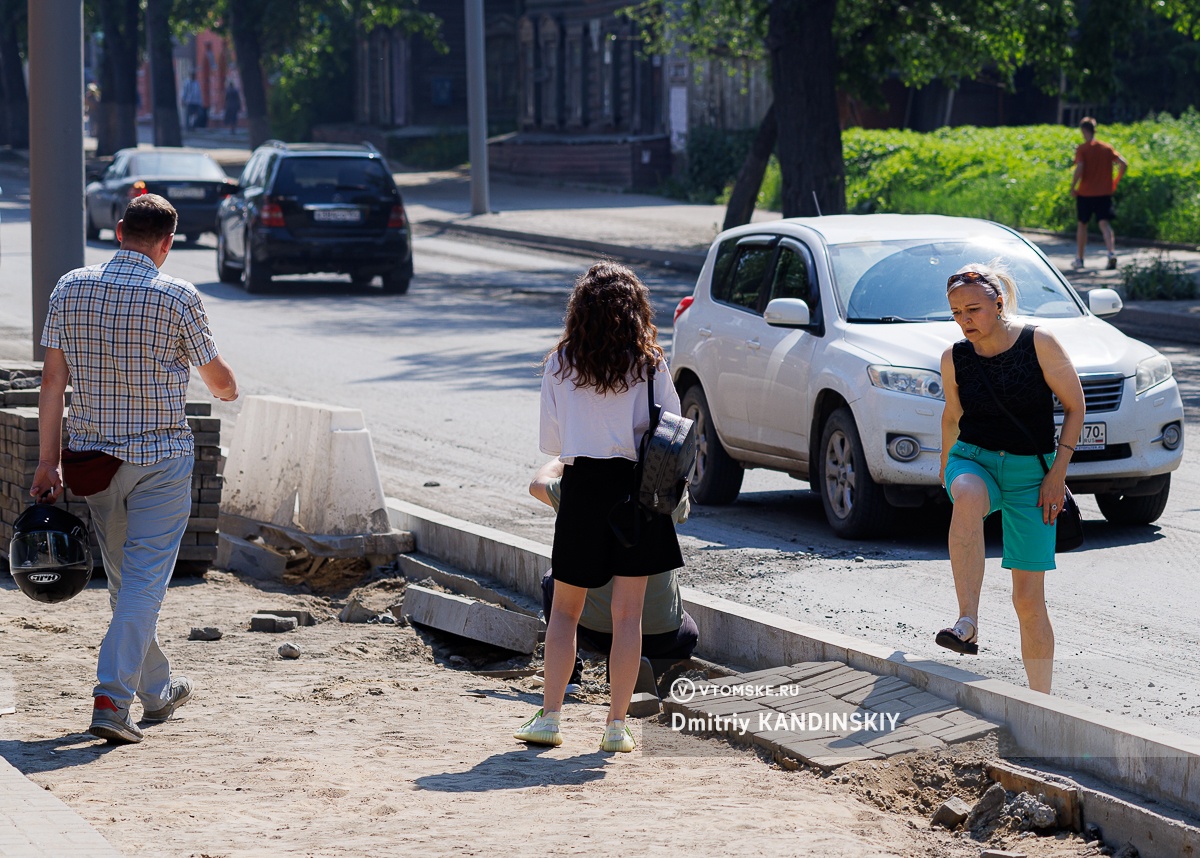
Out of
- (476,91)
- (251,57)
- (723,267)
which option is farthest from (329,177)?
(251,57)

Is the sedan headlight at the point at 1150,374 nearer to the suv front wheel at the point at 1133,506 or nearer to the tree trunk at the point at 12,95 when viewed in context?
the suv front wheel at the point at 1133,506

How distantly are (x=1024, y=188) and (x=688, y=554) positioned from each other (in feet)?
69.1

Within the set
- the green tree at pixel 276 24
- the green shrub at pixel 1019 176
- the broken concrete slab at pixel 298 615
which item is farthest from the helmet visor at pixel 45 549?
the green tree at pixel 276 24

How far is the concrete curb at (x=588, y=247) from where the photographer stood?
25672mm

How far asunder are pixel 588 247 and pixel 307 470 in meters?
19.8

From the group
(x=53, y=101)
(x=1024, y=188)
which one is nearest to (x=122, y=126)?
(x=1024, y=188)

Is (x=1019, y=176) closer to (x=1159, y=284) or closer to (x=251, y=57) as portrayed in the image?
(x=1159, y=284)

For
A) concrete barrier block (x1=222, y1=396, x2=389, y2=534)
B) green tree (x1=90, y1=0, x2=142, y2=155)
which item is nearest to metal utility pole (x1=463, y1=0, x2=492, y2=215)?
green tree (x1=90, y1=0, x2=142, y2=155)

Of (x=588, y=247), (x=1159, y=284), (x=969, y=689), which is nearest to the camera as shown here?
(x=969, y=689)

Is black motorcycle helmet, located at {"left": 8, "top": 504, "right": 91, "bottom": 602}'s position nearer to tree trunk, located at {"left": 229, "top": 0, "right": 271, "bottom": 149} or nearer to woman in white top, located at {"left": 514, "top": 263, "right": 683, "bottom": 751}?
woman in white top, located at {"left": 514, "top": 263, "right": 683, "bottom": 751}

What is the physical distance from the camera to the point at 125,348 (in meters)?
5.91

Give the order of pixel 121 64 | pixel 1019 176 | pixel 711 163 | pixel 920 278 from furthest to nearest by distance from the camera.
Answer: pixel 121 64 → pixel 711 163 → pixel 1019 176 → pixel 920 278

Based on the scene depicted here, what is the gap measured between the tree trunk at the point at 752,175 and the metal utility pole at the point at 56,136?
18.0 metres

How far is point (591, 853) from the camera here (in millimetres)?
4648
